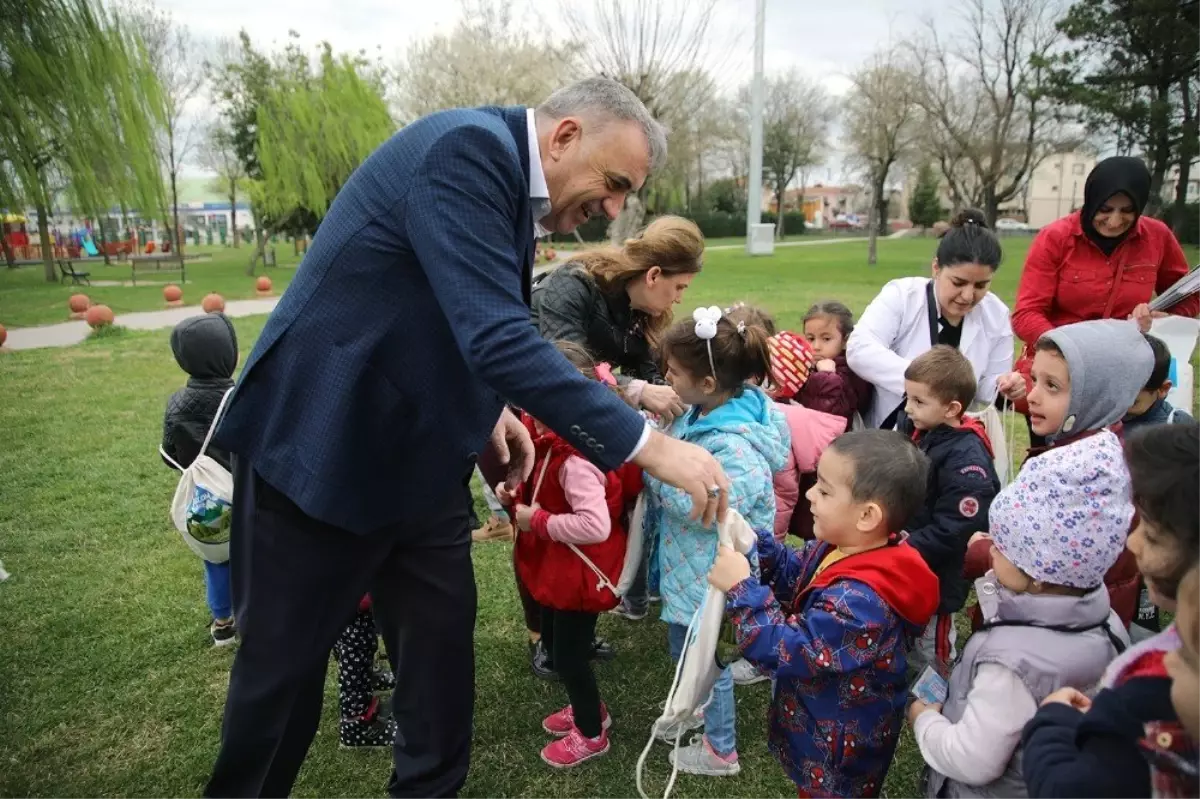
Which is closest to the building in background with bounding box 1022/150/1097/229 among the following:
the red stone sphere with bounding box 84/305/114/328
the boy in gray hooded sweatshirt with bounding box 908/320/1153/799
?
the red stone sphere with bounding box 84/305/114/328

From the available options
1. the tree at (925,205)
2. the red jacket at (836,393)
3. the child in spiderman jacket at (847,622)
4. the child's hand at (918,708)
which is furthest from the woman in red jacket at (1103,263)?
the tree at (925,205)

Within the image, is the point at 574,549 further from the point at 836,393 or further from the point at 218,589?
the point at 218,589

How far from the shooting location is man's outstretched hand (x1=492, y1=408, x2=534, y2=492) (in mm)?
2541

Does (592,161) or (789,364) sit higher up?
(592,161)

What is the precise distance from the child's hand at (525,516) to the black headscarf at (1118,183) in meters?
2.95

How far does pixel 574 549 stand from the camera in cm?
264

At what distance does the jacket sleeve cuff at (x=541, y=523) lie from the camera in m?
2.60

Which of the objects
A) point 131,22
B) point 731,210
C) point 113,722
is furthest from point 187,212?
point 113,722

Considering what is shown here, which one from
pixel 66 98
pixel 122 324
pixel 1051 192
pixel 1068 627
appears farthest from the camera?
pixel 1051 192

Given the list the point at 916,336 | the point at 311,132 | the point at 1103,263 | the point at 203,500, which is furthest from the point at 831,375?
the point at 311,132

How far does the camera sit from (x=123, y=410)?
7.97m

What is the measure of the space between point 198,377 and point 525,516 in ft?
5.31

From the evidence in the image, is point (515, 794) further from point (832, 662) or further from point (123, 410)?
point (123, 410)

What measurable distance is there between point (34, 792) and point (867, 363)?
11.6 ft
